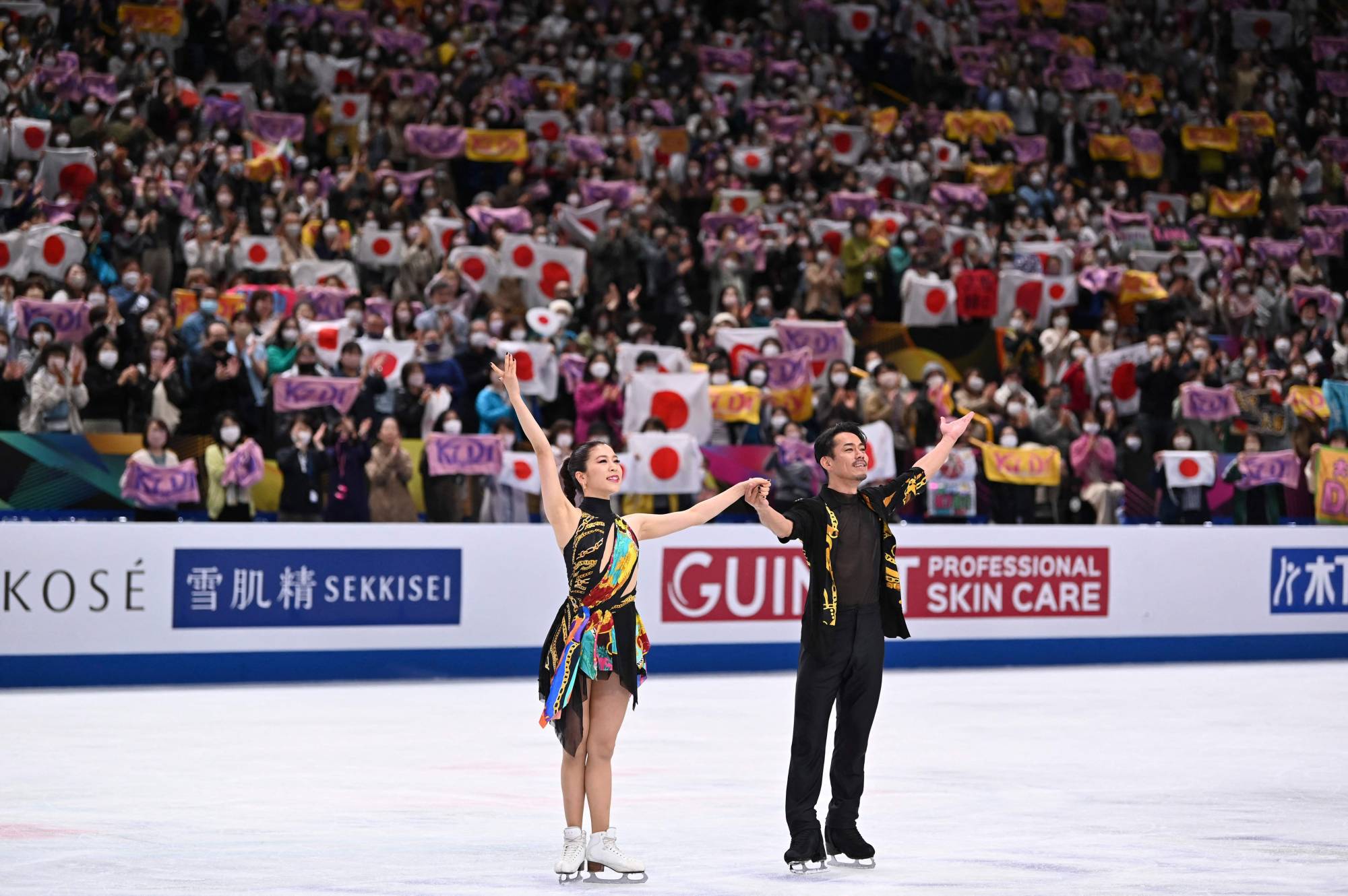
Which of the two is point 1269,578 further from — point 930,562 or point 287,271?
point 287,271

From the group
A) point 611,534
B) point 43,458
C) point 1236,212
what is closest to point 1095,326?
point 1236,212

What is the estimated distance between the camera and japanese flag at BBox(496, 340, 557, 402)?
19266mm

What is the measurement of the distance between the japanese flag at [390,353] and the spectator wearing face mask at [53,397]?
288 centimetres

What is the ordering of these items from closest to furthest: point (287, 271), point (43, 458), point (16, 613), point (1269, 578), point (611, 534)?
A: point (611, 534) → point (16, 613) → point (43, 458) → point (1269, 578) → point (287, 271)

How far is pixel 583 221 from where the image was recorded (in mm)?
22891

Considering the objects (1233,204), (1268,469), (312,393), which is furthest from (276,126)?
(1233,204)

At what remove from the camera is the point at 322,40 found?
2539cm

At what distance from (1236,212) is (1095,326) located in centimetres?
547

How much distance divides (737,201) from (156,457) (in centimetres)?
1064

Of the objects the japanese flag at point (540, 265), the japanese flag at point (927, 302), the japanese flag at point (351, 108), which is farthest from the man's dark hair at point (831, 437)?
the japanese flag at point (351, 108)

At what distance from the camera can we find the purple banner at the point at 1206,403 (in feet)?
68.8

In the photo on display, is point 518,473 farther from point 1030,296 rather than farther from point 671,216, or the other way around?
point 1030,296

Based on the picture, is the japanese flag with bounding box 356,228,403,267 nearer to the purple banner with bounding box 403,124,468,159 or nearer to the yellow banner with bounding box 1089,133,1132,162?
the purple banner with bounding box 403,124,468,159

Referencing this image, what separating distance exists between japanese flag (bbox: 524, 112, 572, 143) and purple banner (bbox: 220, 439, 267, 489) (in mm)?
9929
